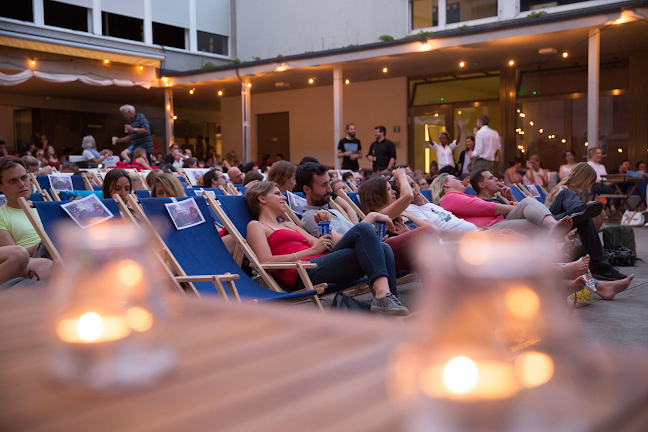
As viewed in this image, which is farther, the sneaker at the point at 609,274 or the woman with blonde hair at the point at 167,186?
the sneaker at the point at 609,274

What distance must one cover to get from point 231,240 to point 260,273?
594mm

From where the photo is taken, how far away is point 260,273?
3.62m

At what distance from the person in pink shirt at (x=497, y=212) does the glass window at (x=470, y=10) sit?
861 centimetres

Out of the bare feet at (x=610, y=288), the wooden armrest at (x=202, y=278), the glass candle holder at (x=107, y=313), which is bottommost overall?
the bare feet at (x=610, y=288)

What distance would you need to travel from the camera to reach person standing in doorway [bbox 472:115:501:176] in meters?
10.1

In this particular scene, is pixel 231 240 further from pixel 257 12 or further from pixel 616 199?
pixel 257 12

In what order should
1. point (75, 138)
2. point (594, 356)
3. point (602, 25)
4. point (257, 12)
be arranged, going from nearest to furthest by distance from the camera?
point (594, 356)
point (602, 25)
point (257, 12)
point (75, 138)

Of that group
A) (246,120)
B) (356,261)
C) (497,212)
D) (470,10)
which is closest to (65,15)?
(246,120)

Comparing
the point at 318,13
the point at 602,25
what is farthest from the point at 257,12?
the point at 602,25

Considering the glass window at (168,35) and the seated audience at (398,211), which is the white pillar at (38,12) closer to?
the glass window at (168,35)

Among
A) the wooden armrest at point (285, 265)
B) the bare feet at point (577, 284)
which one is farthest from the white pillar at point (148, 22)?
the bare feet at point (577, 284)

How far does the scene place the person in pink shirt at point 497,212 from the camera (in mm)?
4758

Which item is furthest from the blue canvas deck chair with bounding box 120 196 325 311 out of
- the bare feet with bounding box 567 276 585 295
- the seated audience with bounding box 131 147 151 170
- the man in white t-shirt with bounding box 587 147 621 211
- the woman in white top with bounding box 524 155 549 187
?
the woman in white top with bounding box 524 155 549 187

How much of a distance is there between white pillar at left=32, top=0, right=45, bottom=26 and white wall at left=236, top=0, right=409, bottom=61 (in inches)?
226
